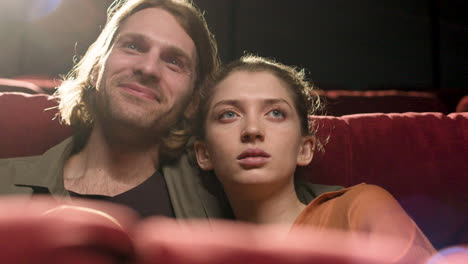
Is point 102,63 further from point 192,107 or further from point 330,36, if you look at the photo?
Result: point 330,36

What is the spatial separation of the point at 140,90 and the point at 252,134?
0.32 m

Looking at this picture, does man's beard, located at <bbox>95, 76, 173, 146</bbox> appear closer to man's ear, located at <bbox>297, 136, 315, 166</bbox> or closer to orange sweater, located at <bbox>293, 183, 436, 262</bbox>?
man's ear, located at <bbox>297, 136, 315, 166</bbox>

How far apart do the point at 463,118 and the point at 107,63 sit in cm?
87

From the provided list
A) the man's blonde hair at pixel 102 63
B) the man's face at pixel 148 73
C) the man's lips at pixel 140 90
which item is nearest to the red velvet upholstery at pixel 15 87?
the man's blonde hair at pixel 102 63

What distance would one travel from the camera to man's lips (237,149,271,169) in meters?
0.86

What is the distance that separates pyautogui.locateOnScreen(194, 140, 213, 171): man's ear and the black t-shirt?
0.33ft

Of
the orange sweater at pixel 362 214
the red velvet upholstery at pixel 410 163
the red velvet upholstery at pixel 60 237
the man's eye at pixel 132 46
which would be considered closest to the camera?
the red velvet upholstery at pixel 60 237

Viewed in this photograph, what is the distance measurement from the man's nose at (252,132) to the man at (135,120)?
7.6 inches

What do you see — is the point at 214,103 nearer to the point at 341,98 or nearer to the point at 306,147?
the point at 306,147

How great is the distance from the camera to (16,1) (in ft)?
7.73

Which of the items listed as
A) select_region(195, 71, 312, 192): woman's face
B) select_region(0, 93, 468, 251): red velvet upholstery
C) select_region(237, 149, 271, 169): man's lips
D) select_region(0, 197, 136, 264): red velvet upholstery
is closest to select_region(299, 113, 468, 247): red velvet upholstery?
select_region(0, 93, 468, 251): red velvet upholstery

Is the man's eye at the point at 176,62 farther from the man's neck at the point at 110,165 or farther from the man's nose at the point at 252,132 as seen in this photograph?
the man's nose at the point at 252,132

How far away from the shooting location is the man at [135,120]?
3.29 feet

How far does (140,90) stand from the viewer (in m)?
1.06
